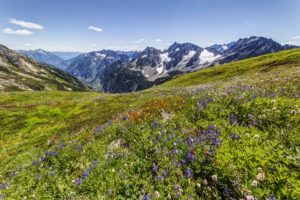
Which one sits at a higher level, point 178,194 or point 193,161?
point 193,161

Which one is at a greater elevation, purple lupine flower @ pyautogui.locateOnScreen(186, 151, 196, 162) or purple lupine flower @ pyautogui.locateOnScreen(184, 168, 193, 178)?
purple lupine flower @ pyautogui.locateOnScreen(186, 151, 196, 162)

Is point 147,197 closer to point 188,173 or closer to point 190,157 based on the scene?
point 188,173

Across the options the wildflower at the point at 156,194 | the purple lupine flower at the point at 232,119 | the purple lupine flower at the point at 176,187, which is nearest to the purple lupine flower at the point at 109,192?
the wildflower at the point at 156,194

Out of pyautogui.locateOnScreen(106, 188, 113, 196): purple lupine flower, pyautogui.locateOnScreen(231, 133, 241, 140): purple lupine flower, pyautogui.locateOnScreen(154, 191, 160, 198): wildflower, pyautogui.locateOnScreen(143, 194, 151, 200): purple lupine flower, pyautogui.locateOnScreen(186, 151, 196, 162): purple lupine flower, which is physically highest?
pyautogui.locateOnScreen(231, 133, 241, 140): purple lupine flower

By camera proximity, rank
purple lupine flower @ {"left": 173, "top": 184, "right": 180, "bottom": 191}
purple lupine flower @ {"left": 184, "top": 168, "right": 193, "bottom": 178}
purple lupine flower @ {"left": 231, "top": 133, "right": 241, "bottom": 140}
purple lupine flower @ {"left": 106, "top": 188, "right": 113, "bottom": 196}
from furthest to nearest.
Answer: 1. purple lupine flower @ {"left": 231, "top": 133, "right": 241, "bottom": 140}
2. purple lupine flower @ {"left": 106, "top": 188, "right": 113, "bottom": 196}
3. purple lupine flower @ {"left": 184, "top": 168, "right": 193, "bottom": 178}
4. purple lupine flower @ {"left": 173, "top": 184, "right": 180, "bottom": 191}

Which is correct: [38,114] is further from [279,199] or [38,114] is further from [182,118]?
[279,199]

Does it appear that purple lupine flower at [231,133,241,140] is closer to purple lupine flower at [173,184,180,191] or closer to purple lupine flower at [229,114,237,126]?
purple lupine flower at [229,114,237,126]

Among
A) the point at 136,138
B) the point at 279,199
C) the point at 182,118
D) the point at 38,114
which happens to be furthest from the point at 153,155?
the point at 38,114

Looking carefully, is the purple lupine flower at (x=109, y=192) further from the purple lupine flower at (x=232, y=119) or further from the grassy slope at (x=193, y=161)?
the purple lupine flower at (x=232, y=119)

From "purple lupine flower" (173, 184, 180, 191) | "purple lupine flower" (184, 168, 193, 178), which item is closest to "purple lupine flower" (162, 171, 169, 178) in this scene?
"purple lupine flower" (184, 168, 193, 178)

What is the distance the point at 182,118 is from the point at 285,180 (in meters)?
5.25

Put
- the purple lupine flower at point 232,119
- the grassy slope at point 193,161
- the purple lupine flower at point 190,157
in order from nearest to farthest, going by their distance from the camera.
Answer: the grassy slope at point 193,161 < the purple lupine flower at point 190,157 < the purple lupine flower at point 232,119

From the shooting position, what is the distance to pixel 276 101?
8023 millimetres

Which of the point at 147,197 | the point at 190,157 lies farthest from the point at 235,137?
the point at 147,197
